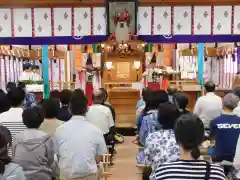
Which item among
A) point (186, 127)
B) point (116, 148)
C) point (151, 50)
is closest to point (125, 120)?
point (116, 148)

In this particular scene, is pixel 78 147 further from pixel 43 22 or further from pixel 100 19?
pixel 43 22

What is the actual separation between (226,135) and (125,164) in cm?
323

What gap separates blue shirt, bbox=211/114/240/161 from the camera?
13.2 ft

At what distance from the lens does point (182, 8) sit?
272 inches

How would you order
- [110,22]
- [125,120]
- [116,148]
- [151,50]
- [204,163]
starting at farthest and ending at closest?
[151,50], [125,120], [116,148], [110,22], [204,163]

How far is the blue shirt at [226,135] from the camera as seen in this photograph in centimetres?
403

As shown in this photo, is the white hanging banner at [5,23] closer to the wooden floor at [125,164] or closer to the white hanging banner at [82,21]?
the white hanging banner at [82,21]

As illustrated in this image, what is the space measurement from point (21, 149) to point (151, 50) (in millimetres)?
11899

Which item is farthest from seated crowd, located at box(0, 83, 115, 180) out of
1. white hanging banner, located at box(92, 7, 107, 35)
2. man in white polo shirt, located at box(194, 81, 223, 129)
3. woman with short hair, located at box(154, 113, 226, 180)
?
white hanging banner, located at box(92, 7, 107, 35)

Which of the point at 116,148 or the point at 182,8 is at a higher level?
the point at 182,8

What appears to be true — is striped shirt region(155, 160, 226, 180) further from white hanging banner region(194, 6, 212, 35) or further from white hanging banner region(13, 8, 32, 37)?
white hanging banner region(13, 8, 32, 37)

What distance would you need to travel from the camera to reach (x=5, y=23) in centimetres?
707

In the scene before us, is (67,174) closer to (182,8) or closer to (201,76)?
(182,8)

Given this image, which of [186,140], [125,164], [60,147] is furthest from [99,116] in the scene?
[186,140]
